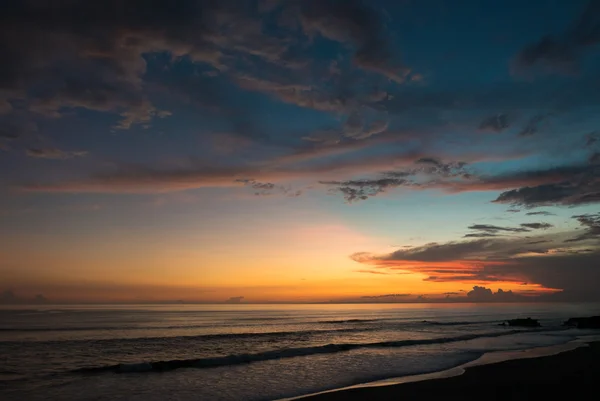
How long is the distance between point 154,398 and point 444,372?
14.4 m

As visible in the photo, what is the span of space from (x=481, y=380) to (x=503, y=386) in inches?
59.5

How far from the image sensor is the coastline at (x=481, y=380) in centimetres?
1564

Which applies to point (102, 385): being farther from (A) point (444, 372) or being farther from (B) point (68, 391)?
(A) point (444, 372)

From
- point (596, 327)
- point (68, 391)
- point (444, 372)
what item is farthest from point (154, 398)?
point (596, 327)

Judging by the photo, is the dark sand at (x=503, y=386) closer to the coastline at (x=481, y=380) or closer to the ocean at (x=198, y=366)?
the coastline at (x=481, y=380)

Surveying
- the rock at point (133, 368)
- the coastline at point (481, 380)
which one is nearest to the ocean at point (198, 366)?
the rock at point (133, 368)

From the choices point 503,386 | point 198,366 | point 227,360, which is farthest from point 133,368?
point 503,386

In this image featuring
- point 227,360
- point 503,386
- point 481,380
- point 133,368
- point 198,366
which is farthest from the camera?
point 227,360

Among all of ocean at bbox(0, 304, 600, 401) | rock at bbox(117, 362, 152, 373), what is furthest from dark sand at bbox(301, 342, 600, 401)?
rock at bbox(117, 362, 152, 373)

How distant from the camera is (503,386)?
1692cm

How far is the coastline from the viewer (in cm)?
1564

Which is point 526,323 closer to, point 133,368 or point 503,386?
point 503,386

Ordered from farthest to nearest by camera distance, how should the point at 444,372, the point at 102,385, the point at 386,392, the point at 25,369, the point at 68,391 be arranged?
the point at 25,369 < the point at 444,372 < the point at 102,385 < the point at 68,391 < the point at 386,392

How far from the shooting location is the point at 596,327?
192 ft
